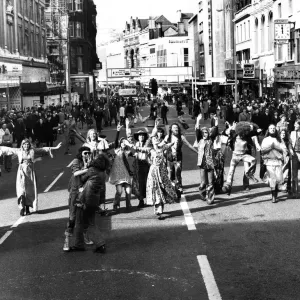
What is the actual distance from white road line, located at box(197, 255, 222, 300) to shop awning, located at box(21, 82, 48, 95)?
38.1 metres

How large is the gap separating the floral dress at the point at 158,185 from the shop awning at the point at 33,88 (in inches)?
1357

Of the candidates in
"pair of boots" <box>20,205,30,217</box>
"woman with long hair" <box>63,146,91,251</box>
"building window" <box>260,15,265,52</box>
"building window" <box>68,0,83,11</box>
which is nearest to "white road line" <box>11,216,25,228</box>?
"pair of boots" <box>20,205,30,217</box>

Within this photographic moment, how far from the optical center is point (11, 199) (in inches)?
655

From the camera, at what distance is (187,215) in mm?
13500

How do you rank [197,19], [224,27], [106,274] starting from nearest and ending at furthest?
[106,274] → [224,27] → [197,19]

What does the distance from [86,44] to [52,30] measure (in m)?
19.8

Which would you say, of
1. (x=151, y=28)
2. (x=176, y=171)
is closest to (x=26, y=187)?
(x=176, y=171)

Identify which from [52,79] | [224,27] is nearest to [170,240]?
[52,79]

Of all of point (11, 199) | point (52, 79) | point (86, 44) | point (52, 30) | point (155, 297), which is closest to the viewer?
point (155, 297)

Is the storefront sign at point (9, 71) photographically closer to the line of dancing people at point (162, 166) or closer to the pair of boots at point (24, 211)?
the line of dancing people at point (162, 166)

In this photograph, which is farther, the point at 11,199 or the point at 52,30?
Answer: the point at 52,30

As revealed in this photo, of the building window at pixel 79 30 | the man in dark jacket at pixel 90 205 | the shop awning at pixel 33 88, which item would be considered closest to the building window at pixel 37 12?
the shop awning at pixel 33 88

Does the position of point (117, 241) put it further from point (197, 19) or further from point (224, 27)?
point (197, 19)

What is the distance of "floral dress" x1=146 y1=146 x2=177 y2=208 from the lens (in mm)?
13062
